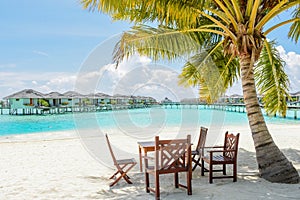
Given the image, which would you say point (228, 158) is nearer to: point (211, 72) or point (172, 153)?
point (172, 153)

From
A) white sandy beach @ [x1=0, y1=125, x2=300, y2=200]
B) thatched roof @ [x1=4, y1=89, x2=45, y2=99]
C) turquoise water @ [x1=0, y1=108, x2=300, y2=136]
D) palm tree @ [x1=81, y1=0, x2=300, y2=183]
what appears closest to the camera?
white sandy beach @ [x1=0, y1=125, x2=300, y2=200]

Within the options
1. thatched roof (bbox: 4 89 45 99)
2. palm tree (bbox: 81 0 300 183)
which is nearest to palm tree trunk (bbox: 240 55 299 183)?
palm tree (bbox: 81 0 300 183)

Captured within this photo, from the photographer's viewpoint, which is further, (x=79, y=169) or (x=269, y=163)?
(x=79, y=169)

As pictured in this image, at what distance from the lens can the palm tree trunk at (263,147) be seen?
15.5 feet

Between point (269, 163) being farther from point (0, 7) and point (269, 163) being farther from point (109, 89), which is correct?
point (0, 7)

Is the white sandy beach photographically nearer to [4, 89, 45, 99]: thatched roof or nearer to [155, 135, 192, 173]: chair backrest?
[155, 135, 192, 173]: chair backrest

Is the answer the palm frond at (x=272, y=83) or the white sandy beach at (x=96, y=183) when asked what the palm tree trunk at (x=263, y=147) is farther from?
the palm frond at (x=272, y=83)

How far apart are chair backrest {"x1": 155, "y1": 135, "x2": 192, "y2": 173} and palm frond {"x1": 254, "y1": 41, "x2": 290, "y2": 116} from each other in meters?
3.41

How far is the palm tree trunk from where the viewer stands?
473 cm

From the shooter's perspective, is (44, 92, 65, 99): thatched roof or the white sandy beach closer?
the white sandy beach

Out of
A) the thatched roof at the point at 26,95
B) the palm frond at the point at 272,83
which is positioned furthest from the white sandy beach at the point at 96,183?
the thatched roof at the point at 26,95

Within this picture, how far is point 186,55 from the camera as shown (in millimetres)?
7191

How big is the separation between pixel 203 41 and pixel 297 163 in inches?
155

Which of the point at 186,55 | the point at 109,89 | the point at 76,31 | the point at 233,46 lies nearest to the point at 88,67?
the point at 109,89
